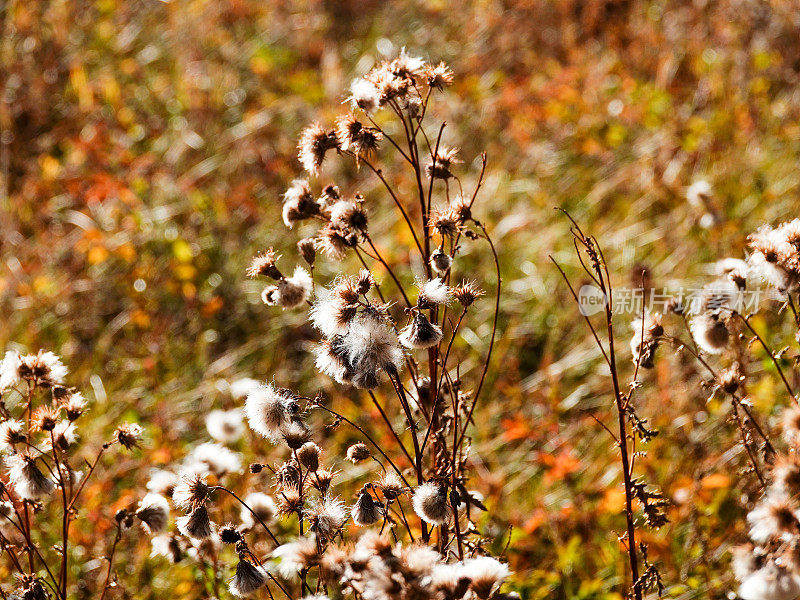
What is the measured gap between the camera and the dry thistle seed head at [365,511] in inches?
62.1

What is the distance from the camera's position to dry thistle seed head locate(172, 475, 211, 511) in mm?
1587

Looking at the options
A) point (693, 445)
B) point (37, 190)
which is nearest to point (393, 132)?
point (37, 190)

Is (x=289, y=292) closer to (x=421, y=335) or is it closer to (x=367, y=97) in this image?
(x=421, y=335)

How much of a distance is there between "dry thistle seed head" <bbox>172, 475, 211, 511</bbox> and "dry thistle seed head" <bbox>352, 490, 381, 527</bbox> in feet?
1.06

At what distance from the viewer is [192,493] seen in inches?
62.4

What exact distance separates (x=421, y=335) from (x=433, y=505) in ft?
1.15

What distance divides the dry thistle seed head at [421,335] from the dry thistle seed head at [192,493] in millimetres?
526

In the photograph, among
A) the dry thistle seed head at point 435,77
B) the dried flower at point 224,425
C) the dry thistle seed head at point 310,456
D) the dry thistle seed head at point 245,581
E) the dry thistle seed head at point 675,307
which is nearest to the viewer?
the dry thistle seed head at point 245,581

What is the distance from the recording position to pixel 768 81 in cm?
499

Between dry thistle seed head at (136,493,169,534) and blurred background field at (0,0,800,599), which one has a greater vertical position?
blurred background field at (0,0,800,599)

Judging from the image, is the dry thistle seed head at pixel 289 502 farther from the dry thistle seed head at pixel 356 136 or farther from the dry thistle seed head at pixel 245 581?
the dry thistle seed head at pixel 356 136

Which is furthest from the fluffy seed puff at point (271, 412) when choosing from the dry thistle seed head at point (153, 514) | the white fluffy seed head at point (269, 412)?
the dry thistle seed head at point (153, 514)

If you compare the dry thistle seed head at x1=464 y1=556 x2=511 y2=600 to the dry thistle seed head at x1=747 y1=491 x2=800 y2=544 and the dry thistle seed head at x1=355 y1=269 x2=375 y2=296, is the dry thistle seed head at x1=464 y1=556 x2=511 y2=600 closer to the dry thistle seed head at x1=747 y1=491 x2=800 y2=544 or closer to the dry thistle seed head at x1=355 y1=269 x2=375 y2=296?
the dry thistle seed head at x1=747 y1=491 x2=800 y2=544

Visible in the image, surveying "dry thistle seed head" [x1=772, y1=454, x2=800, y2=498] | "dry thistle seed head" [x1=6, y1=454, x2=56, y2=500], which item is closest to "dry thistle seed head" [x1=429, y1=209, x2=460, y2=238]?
"dry thistle seed head" [x1=772, y1=454, x2=800, y2=498]
